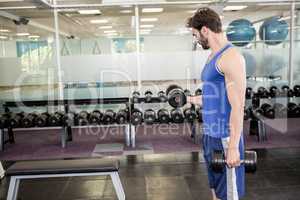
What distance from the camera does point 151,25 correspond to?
7.42 meters

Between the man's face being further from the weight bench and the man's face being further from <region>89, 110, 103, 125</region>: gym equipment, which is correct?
<region>89, 110, 103, 125</region>: gym equipment

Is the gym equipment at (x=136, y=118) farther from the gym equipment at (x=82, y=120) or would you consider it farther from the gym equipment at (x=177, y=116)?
the gym equipment at (x=82, y=120)

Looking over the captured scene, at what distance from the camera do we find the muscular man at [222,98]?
1343mm

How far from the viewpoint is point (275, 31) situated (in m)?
4.88

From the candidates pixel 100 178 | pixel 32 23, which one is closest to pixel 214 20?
pixel 100 178

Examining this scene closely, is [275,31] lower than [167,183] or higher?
higher

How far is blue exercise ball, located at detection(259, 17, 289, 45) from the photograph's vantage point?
4875 millimetres

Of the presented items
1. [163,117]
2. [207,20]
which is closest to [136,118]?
[163,117]

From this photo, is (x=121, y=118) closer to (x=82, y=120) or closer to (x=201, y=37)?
(x=82, y=120)

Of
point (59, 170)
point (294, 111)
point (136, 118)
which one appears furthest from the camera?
point (294, 111)

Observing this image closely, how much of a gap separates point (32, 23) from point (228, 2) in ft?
11.9

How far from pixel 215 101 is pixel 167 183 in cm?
156

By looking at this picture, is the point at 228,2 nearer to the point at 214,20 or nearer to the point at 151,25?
the point at 151,25

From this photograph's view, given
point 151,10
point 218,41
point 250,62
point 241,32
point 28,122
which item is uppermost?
point 151,10
